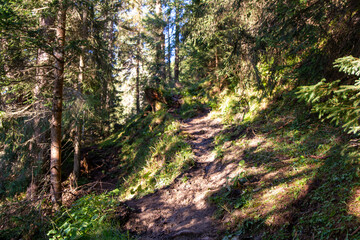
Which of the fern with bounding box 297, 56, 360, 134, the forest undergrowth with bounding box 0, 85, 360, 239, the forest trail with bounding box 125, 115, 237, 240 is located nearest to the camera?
the fern with bounding box 297, 56, 360, 134

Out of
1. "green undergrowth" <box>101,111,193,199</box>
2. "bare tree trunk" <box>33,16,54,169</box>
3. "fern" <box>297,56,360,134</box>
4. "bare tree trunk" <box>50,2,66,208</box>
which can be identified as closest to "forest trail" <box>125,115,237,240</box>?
"green undergrowth" <box>101,111,193,199</box>

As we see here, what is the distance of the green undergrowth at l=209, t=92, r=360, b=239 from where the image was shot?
2.86 m

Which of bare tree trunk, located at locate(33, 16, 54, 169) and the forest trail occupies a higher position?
bare tree trunk, located at locate(33, 16, 54, 169)

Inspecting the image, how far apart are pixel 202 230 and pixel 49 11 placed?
23.0 ft

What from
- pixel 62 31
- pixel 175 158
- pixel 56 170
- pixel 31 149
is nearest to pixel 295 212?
pixel 175 158

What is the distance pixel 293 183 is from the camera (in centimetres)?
385

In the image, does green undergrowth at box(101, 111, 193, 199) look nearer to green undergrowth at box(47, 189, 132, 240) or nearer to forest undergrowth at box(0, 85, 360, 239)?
forest undergrowth at box(0, 85, 360, 239)

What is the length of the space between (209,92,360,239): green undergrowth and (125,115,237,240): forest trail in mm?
315

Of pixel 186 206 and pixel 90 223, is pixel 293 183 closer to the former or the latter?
pixel 186 206

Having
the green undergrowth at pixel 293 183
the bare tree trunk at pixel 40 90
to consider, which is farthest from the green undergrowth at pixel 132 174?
the bare tree trunk at pixel 40 90

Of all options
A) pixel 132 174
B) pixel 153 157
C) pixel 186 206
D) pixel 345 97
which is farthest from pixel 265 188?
pixel 132 174

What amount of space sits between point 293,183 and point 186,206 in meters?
2.65

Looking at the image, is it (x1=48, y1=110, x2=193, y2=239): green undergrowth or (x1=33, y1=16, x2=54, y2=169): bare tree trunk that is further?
(x1=33, y1=16, x2=54, y2=169): bare tree trunk

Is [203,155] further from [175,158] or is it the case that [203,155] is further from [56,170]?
[56,170]
